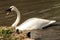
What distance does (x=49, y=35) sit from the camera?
358 cm

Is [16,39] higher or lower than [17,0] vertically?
lower

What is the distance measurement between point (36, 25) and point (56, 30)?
6.62ft

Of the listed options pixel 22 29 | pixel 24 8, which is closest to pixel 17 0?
pixel 24 8

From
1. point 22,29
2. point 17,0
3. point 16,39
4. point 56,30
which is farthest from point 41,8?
point 56,30

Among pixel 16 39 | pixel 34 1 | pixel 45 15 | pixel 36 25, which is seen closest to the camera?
pixel 16 39

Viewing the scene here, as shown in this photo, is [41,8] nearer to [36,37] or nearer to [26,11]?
[26,11]

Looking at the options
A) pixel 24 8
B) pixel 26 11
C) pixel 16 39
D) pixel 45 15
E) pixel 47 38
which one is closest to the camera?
pixel 47 38

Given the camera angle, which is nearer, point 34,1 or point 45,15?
point 45,15

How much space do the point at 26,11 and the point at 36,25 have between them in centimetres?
584

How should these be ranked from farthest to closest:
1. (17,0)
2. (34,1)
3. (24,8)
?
(17,0) < (34,1) < (24,8)

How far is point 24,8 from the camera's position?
12461 millimetres

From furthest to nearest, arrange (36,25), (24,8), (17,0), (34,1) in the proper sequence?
(17,0)
(34,1)
(24,8)
(36,25)

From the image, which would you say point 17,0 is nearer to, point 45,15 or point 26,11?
point 26,11

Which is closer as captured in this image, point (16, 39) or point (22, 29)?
point (16, 39)
